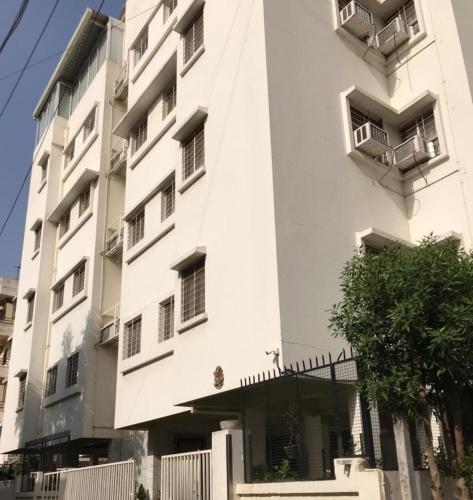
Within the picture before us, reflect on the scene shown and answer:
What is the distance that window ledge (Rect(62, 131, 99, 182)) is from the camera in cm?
2494

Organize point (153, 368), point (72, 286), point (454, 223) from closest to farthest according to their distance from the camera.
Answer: point (454, 223), point (153, 368), point (72, 286)

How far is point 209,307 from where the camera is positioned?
13.6 metres

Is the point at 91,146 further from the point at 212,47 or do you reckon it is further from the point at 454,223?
the point at 454,223

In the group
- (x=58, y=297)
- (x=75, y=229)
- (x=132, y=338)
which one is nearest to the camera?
(x=132, y=338)

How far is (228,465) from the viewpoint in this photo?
9734mm

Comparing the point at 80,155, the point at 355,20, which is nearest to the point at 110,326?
the point at 80,155

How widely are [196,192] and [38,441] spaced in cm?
1236

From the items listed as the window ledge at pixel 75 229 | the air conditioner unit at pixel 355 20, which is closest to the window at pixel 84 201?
the window ledge at pixel 75 229

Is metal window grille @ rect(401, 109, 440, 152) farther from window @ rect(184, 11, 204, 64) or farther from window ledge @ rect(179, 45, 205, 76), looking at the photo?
window @ rect(184, 11, 204, 64)

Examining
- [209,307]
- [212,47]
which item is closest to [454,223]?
[209,307]

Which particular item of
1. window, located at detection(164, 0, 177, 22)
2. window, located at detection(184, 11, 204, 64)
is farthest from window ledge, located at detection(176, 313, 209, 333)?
window, located at detection(164, 0, 177, 22)

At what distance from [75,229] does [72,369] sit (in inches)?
229

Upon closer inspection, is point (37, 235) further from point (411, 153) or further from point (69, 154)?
point (411, 153)

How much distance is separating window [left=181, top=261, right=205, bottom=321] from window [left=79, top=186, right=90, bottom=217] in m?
11.0
